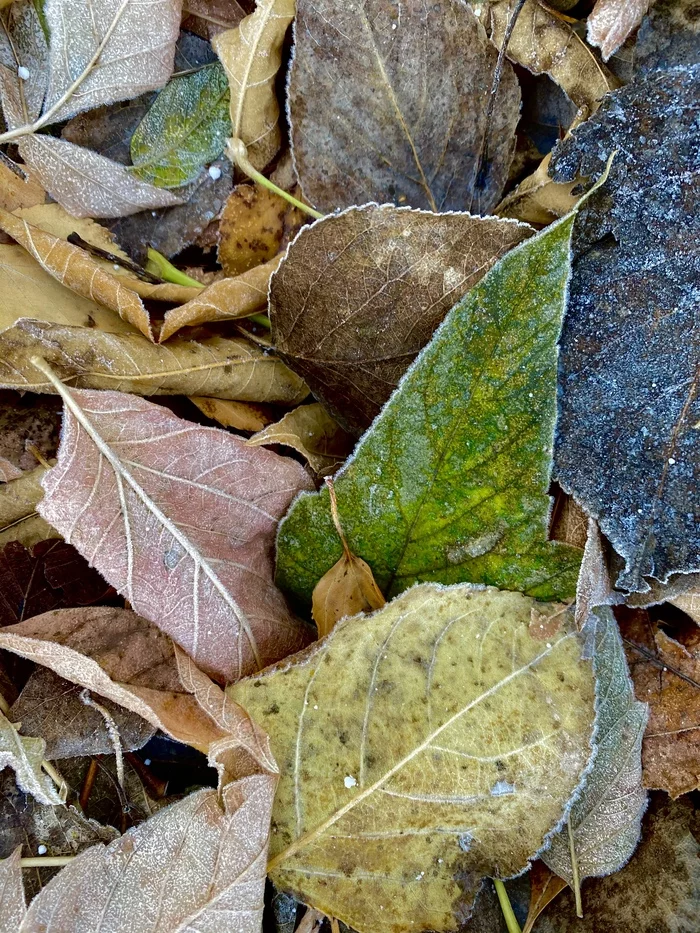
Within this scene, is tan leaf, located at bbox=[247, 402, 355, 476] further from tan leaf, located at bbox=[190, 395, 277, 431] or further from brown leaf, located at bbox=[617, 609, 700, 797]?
brown leaf, located at bbox=[617, 609, 700, 797]

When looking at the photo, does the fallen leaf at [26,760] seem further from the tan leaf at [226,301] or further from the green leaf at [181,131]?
the green leaf at [181,131]

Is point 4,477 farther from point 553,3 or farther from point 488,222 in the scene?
point 553,3

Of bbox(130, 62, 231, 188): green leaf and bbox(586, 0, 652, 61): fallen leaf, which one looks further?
bbox(130, 62, 231, 188): green leaf

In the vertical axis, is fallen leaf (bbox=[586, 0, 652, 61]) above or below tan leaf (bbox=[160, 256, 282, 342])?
above

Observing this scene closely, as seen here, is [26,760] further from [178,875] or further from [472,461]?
[472,461]

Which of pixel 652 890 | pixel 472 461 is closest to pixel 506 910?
pixel 652 890

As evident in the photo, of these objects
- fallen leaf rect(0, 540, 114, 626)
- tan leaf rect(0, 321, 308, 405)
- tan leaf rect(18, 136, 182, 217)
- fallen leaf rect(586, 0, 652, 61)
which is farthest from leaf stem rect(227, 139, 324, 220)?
fallen leaf rect(0, 540, 114, 626)
